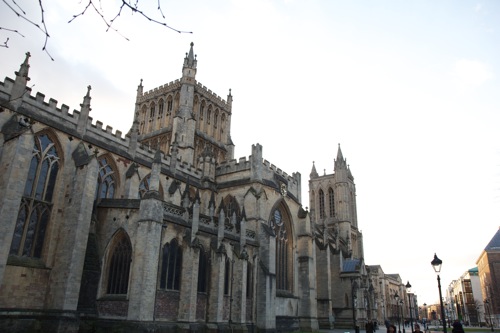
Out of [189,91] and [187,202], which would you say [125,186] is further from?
[189,91]

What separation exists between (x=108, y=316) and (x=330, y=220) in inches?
1863

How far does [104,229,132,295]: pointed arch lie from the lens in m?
22.0

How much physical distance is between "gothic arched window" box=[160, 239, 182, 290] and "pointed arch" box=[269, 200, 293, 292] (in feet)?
40.5

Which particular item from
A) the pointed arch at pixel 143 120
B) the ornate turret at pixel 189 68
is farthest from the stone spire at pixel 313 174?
the pointed arch at pixel 143 120

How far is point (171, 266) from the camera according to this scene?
2386 centimetres

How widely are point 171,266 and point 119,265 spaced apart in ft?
9.98

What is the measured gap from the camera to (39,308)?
66.3 ft

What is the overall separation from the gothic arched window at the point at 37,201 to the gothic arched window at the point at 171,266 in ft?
21.9

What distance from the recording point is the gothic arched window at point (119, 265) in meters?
22.0

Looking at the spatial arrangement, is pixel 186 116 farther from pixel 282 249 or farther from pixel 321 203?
pixel 321 203

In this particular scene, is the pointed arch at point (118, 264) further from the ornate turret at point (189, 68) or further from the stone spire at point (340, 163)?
the stone spire at point (340, 163)

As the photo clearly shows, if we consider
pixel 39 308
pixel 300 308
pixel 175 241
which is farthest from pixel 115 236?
pixel 300 308

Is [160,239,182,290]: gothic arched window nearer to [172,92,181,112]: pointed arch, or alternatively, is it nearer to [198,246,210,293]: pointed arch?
[198,246,210,293]: pointed arch

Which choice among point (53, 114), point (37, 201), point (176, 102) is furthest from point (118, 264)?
point (176, 102)
